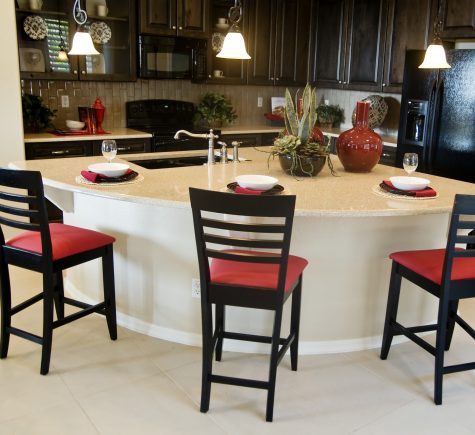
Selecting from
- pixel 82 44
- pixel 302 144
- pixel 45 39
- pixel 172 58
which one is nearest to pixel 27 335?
pixel 82 44

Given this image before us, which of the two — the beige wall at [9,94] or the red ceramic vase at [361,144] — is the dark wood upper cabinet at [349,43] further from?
the beige wall at [9,94]

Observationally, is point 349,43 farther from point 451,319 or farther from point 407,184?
point 451,319

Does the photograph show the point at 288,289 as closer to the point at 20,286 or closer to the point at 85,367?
the point at 85,367

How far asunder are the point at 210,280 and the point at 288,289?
332 millimetres

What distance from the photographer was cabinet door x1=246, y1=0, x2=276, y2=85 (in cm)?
568

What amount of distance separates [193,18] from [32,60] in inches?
62.1

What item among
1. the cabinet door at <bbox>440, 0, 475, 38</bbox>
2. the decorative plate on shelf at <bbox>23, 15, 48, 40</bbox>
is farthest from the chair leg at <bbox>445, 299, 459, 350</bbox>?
the decorative plate on shelf at <bbox>23, 15, 48, 40</bbox>

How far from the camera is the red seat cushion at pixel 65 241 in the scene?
256cm

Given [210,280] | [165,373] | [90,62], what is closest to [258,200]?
[210,280]

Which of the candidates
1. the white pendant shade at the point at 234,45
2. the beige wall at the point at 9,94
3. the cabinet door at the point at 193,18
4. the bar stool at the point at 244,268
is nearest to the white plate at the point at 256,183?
the bar stool at the point at 244,268

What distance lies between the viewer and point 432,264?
2508mm

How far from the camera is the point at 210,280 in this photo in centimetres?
223

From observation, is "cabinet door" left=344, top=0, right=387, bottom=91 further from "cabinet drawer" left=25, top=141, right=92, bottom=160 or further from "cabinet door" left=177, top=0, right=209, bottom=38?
"cabinet drawer" left=25, top=141, right=92, bottom=160

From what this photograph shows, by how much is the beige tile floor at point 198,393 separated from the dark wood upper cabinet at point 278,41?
12.4 ft
